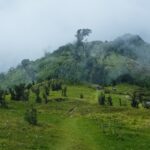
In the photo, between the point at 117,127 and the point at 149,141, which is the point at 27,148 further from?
the point at 117,127

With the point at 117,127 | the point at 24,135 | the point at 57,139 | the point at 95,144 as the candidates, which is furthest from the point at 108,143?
the point at 117,127

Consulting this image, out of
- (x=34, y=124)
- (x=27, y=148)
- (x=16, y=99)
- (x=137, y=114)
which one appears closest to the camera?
(x=27, y=148)

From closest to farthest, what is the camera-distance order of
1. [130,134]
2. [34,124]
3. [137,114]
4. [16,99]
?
[130,134], [34,124], [137,114], [16,99]

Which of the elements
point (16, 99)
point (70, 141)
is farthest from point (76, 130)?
point (16, 99)

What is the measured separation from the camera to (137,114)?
103m

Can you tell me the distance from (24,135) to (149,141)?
685 inches

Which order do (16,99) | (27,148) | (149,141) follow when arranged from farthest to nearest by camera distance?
(16,99)
(149,141)
(27,148)

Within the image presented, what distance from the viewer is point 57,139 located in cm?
5700

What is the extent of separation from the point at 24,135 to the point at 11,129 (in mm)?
4962

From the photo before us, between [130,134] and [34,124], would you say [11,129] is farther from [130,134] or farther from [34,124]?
[130,134]

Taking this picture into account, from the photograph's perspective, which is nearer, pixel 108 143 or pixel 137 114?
pixel 108 143

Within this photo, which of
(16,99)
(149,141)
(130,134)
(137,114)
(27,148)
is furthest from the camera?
(16,99)

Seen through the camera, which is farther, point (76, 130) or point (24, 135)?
point (76, 130)

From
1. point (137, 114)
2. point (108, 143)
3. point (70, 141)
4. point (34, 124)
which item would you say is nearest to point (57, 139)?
point (70, 141)
